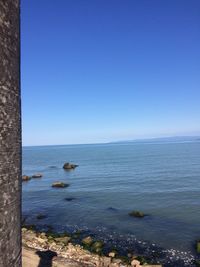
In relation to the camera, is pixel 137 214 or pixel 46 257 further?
pixel 137 214

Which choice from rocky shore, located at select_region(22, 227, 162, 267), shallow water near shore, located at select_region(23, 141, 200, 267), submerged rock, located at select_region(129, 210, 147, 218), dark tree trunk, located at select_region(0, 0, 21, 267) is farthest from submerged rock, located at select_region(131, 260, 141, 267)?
submerged rock, located at select_region(129, 210, 147, 218)

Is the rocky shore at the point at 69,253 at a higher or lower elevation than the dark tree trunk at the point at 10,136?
lower

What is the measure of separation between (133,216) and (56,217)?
8978 millimetres

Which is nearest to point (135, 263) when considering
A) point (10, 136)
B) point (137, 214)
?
point (137, 214)

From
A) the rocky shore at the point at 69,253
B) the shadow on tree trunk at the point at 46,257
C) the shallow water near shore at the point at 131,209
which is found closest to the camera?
the shadow on tree trunk at the point at 46,257

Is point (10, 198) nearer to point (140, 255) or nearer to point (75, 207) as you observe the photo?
point (140, 255)

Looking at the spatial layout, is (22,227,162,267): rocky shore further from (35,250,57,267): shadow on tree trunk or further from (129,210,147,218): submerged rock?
(129,210,147,218): submerged rock

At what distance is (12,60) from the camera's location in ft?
31.1

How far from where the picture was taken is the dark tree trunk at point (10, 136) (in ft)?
28.5

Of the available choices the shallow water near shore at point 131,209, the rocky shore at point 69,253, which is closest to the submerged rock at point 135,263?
the rocky shore at point 69,253

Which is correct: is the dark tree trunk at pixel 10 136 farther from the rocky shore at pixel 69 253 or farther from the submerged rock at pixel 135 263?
the submerged rock at pixel 135 263

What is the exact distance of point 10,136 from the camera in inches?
364

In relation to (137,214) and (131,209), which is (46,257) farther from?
(131,209)

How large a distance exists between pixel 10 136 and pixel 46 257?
14.4 m
